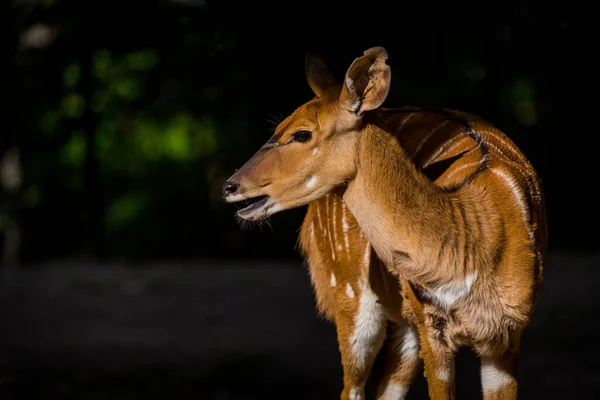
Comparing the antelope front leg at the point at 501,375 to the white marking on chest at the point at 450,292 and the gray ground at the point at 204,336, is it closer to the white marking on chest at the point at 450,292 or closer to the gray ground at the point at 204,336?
the white marking on chest at the point at 450,292

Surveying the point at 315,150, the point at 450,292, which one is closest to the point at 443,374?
the point at 450,292

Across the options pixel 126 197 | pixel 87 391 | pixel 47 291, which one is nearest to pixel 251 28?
pixel 87 391

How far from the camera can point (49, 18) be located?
606 cm

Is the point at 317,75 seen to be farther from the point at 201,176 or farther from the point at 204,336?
the point at 201,176

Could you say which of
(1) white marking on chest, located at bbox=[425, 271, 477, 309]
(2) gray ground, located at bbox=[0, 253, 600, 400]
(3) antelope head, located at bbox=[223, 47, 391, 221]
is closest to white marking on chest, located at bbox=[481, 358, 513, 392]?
(1) white marking on chest, located at bbox=[425, 271, 477, 309]

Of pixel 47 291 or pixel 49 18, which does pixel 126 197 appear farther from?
pixel 49 18

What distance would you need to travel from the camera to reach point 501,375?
4160 mm

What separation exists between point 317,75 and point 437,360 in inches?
47.5

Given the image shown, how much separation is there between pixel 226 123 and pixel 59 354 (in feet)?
12.9

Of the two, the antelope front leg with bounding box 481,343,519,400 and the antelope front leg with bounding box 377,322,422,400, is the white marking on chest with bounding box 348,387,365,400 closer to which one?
the antelope front leg with bounding box 377,322,422,400

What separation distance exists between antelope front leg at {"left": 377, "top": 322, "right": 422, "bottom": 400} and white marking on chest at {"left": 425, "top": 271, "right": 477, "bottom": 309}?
3.03 feet

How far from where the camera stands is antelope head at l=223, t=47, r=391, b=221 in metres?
3.86

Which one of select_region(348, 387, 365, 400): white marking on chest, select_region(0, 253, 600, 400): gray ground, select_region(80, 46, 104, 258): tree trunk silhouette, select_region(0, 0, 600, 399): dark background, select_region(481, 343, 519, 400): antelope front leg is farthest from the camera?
select_region(80, 46, 104, 258): tree trunk silhouette

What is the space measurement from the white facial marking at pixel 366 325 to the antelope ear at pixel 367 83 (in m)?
0.96
